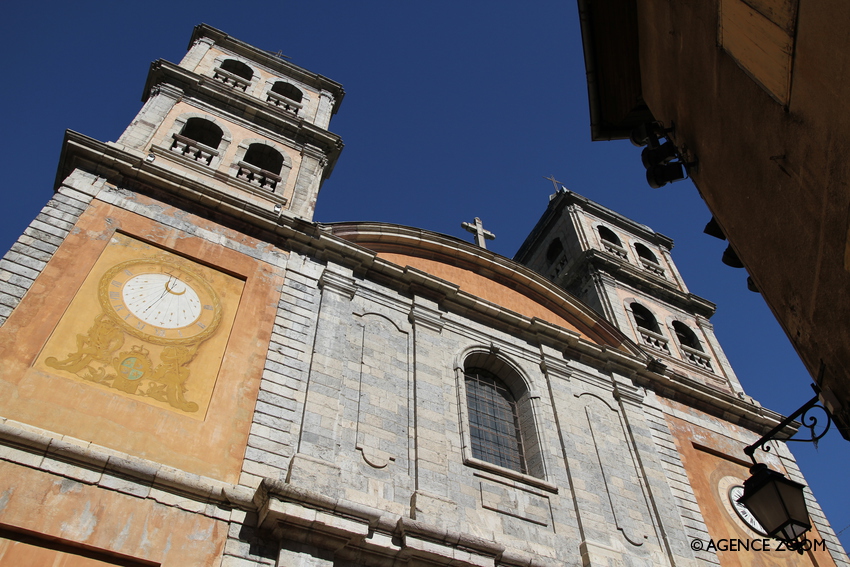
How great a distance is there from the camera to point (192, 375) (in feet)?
27.6

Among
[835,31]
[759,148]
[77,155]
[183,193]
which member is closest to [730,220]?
[759,148]

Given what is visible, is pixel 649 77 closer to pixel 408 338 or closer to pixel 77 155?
pixel 408 338

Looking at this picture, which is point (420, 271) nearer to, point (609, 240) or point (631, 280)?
point (631, 280)

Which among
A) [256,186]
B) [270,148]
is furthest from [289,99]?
[256,186]

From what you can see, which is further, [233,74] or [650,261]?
[650,261]

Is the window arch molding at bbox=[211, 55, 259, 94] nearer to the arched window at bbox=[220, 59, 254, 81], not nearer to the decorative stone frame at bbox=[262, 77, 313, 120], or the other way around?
the arched window at bbox=[220, 59, 254, 81]

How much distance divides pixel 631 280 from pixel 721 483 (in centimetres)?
654

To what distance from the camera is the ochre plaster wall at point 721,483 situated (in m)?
11.6

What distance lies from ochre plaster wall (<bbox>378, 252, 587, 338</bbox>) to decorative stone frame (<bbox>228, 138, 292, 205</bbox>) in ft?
7.73

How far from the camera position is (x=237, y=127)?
44.7 ft

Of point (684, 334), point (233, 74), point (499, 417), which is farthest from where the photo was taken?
point (684, 334)

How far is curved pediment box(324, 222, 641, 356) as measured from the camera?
13.2m

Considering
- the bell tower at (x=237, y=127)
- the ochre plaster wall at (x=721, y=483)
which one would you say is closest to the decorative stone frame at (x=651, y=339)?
the ochre plaster wall at (x=721, y=483)
